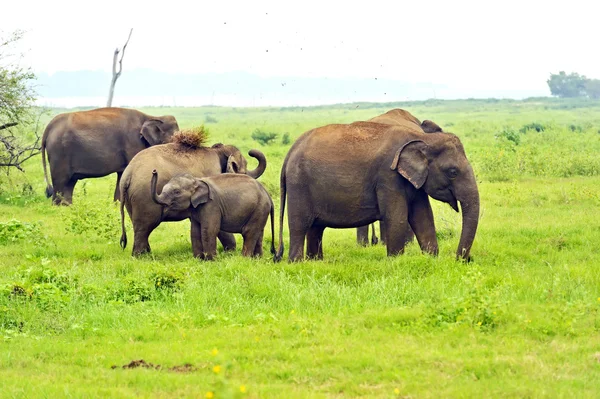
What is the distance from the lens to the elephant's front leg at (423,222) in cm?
1229

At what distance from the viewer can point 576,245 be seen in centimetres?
1298

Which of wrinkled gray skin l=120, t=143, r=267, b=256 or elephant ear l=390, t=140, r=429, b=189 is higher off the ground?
elephant ear l=390, t=140, r=429, b=189

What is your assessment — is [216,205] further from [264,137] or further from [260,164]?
[264,137]

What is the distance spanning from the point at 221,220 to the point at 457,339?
5.54m

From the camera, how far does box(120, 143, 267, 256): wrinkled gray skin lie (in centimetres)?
1341

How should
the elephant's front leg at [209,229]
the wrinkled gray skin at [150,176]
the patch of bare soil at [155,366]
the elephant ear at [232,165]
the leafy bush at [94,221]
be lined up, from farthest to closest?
the leafy bush at [94,221]
the elephant ear at [232,165]
the wrinkled gray skin at [150,176]
the elephant's front leg at [209,229]
the patch of bare soil at [155,366]

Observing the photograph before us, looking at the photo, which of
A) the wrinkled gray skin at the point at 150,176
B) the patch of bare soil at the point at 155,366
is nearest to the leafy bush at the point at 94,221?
the wrinkled gray skin at the point at 150,176

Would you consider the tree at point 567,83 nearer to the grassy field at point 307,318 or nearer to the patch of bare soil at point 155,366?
the grassy field at point 307,318

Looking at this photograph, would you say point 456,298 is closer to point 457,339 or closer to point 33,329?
point 457,339

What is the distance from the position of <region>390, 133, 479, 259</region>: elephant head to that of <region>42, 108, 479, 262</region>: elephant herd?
0.01m

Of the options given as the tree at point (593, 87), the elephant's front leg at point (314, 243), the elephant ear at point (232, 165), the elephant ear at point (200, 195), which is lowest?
the tree at point (593, 87)

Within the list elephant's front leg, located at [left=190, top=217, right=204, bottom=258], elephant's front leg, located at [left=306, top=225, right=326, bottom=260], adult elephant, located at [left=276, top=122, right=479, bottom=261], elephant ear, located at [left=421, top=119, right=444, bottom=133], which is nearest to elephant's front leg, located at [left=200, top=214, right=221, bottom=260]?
elephant's front leg, located at [left=190, top=217, right=204, bottom=258]

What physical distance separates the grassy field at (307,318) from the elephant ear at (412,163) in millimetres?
1024

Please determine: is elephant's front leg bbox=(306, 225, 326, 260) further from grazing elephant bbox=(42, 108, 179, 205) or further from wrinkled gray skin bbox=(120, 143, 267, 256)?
grazing elephant bbox=(42, 108, 179, 205)
